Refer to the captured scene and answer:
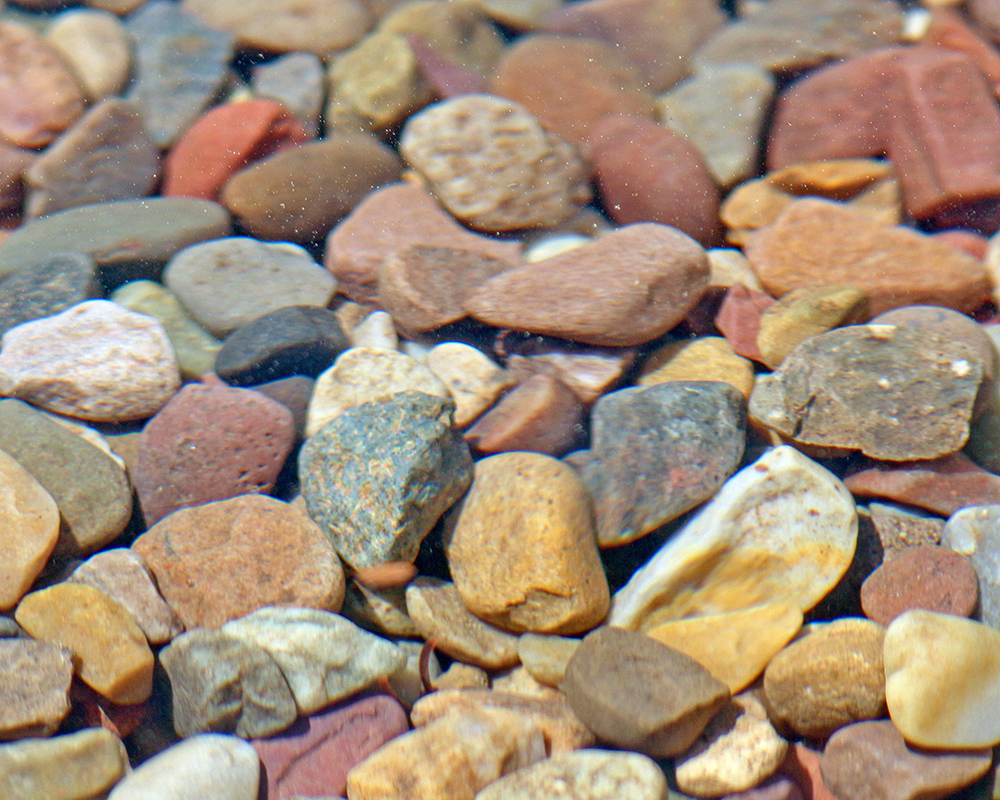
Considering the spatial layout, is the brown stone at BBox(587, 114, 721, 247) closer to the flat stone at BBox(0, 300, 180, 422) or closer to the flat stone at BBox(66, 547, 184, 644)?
the flat stone at BBox(0, 300, 180, 422)

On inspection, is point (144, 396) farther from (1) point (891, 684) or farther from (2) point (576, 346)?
(1) point (891, 684)

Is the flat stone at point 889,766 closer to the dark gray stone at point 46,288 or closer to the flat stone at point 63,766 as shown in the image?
the flat stone at point 63,766

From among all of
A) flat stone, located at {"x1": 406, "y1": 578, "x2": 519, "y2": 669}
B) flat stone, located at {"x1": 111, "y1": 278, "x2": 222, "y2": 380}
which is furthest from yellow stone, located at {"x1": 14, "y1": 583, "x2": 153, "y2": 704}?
flat stone, located at {"x1": 111, "y1": 278, "x2": 222, "y2": 380}

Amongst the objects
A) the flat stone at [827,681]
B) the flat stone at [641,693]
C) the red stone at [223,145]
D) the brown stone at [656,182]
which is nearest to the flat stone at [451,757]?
the flat stone at [641,693]

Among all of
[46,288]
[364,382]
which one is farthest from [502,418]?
[46,288]

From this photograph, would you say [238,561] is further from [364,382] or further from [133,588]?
[364,382]

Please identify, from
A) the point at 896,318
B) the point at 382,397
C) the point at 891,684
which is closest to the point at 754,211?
the point at 896,318
